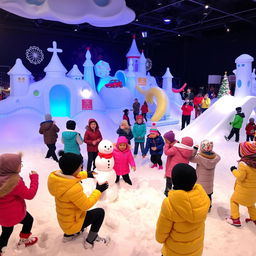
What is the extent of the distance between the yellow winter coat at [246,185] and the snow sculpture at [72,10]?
624 cm

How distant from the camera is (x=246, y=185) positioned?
304 cm

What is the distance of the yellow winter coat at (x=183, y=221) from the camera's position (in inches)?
73.1

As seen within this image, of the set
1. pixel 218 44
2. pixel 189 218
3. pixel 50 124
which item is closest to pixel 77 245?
pixel 189 218

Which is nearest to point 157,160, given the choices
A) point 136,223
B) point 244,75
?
point 136,223

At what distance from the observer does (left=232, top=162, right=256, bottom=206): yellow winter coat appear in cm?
299

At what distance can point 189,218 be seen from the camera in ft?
6.11

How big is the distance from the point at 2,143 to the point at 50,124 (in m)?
3.07

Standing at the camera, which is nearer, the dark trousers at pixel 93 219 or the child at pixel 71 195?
the child at pixel 71 195

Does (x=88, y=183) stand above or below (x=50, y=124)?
below

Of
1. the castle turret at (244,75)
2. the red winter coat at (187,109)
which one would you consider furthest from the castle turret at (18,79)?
the castle turret at (244,75)

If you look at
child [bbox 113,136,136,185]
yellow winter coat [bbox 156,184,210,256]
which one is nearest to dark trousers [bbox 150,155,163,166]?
child [bbox 113,136,136,185]

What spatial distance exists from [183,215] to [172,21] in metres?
14.8

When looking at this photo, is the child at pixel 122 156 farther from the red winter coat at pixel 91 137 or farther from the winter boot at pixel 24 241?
the winter boot at pixel 24 241

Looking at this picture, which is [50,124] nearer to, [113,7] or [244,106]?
[113,7]
